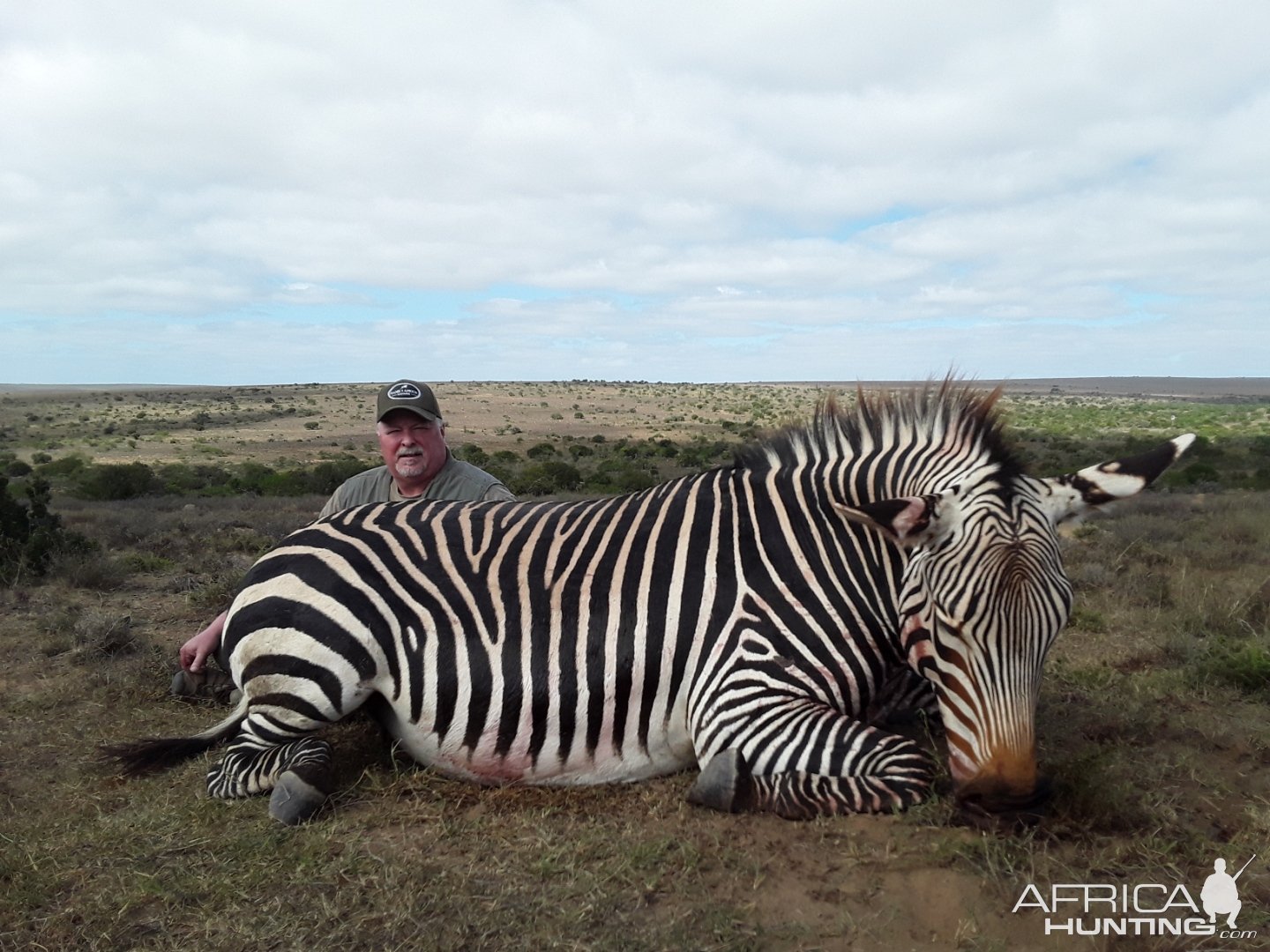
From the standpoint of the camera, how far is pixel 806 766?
Answer: 336cm

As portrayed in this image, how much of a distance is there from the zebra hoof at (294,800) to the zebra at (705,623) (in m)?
0.01

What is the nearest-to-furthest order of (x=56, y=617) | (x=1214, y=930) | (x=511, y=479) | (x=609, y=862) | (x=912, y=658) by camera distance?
(x=1214, y=930), (x=609, y=862), (x=912, y=658), (x=56, y=617), (x=511, y=479)

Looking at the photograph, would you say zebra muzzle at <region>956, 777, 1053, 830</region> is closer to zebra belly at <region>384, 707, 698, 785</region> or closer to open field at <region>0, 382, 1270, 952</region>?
open field at <region>0, 382, 1270, 952</region>

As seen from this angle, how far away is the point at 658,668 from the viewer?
3674 millimetres

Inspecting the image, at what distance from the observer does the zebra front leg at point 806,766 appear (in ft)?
10.9

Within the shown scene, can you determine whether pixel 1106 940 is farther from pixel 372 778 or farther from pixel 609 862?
pixel 372 778

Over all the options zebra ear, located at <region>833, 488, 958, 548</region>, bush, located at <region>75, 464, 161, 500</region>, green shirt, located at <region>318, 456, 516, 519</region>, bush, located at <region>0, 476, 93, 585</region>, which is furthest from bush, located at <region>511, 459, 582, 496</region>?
zebra ear, located at <region>833, 488, 958, 548</region>

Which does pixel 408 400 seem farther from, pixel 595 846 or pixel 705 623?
pixel 595 846

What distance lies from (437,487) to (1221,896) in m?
4.86

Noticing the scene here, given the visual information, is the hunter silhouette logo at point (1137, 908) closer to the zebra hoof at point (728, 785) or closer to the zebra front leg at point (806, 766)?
the zebra front leg at point (806, 766)

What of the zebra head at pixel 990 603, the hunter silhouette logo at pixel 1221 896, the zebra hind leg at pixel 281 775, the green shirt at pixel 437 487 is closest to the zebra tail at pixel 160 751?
the zebra hind leg at pixel 281 775

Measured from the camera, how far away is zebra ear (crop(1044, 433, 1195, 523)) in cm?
336

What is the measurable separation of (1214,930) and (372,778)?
3.34 m

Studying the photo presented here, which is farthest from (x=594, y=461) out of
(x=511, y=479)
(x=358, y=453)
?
(x=358, y=453)
